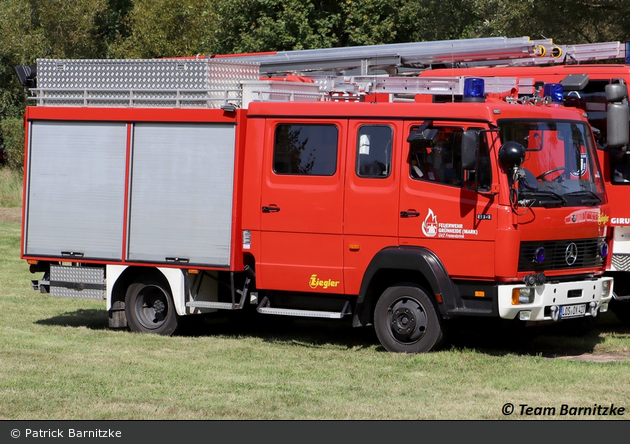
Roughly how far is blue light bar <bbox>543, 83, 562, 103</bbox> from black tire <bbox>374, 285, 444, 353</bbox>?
2686 mm

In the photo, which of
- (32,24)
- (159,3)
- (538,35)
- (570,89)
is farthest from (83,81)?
(32,24)

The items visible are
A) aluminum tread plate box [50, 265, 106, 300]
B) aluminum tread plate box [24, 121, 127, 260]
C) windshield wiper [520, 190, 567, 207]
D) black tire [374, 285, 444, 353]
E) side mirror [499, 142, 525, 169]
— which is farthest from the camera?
aluminum tread plate box [50, 265, 106, 300]

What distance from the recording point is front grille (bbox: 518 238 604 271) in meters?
9.61

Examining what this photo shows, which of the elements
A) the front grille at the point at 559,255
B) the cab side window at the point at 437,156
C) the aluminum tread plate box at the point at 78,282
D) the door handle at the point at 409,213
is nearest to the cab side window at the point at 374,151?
the cab side window at the point at 437,156

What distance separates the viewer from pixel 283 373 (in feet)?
30.2

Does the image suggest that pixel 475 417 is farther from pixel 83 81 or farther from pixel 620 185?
pixel 83 81

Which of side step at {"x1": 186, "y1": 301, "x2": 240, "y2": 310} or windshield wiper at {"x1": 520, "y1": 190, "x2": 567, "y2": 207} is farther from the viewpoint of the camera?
side step at {"x1": 186, "y1": 301, "x2": 240, "y2": 310}

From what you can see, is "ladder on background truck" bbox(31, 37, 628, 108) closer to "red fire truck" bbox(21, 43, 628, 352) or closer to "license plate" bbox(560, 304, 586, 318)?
"red fire truck" bbox(21, 43, 628, 352)

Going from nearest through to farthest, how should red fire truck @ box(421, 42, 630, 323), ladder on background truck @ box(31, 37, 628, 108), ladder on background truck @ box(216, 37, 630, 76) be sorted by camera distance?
ladder on background truck @ box(31, 37, 628, 108) → red fire truck @ box(421, 42, 630, 323) → ladder on background truck @ box(216, 37, 630, 76)

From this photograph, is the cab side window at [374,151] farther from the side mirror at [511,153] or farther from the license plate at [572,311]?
the license plate at [572,311]

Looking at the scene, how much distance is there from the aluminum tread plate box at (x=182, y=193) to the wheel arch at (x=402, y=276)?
1.64 meters

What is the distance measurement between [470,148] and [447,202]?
0.65 m

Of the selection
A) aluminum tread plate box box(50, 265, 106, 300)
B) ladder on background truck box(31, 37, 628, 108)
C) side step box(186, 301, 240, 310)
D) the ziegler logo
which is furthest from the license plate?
aluminum tread plate box box(50, 265, 106, 300)

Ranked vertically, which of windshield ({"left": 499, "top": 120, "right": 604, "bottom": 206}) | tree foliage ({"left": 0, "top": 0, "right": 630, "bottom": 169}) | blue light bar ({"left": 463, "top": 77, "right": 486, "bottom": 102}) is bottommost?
windshield ({"left": 499, "top": 120, "right": 604, "bottom": 206})
